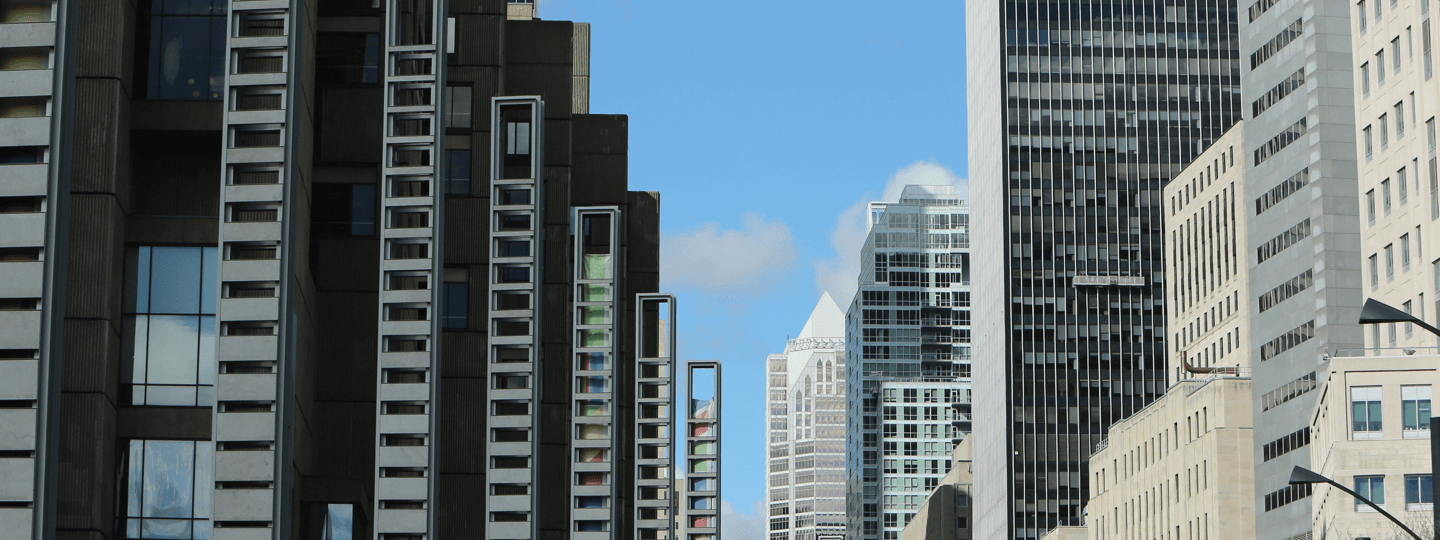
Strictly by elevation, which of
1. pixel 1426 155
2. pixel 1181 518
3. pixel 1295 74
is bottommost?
pixel 1181 518

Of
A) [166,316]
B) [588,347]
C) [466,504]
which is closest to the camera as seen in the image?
[166,316]

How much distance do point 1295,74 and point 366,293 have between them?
94329mm

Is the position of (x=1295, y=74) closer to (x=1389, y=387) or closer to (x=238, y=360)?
(x=1389, y=387)

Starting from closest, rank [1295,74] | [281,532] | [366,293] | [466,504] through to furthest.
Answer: [281,532] < [366,293] < [466,504] < [1295,74]

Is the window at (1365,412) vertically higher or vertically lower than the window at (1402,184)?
lower

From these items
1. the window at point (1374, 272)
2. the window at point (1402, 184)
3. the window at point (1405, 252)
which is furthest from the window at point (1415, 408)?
the window at point (1402, 184)

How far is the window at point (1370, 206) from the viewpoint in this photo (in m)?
112

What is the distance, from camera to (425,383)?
40.1 m

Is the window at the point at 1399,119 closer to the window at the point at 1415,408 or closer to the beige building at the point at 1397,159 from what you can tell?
the beige building at the point at 1397,159

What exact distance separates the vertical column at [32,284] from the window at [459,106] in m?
31.1

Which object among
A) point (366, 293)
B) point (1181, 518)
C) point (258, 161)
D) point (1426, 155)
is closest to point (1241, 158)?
point (1181, 518)

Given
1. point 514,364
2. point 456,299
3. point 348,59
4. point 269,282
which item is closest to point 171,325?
point 269,282

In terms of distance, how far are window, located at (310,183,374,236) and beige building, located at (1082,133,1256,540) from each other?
101280 mm

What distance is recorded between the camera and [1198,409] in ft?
490
